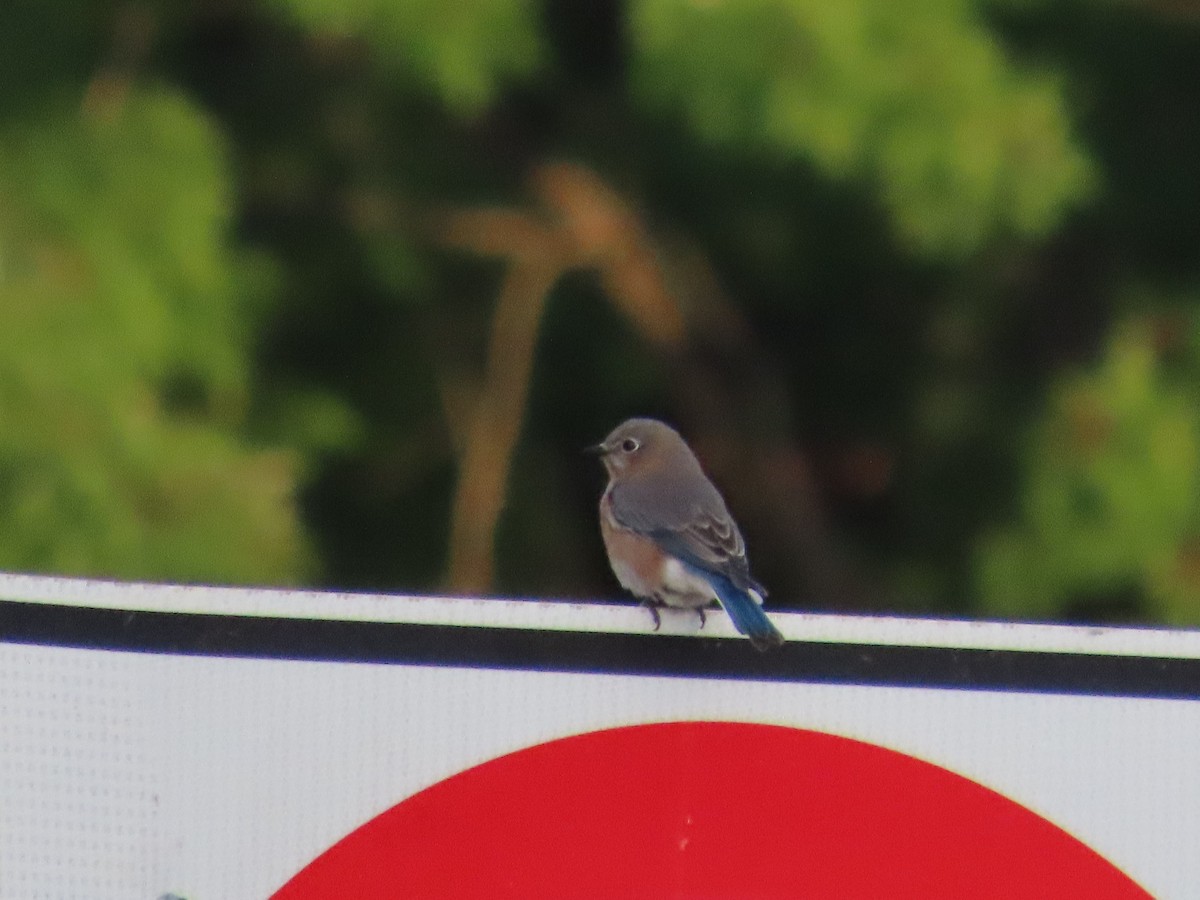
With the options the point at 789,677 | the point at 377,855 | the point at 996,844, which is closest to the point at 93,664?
the point at 377,855

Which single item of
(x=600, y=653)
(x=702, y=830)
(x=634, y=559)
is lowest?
(x=702, y=830)

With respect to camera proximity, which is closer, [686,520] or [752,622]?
[752,622]

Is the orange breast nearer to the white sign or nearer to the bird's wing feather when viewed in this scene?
the bird's wing feather

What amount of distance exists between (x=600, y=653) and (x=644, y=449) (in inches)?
73.8

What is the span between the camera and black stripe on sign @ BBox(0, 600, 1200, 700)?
5.32ft

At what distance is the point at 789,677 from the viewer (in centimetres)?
163

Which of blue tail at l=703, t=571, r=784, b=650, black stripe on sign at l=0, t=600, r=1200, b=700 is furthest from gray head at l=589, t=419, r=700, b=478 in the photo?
black stripe on sign at l=0, t=600, r=1200, b=700

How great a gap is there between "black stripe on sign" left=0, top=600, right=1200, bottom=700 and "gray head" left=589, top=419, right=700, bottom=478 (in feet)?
5.79

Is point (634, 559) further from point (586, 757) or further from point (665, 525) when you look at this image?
point (586, 757)

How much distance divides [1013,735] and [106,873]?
0.97 m

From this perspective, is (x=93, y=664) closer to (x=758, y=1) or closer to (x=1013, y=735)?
(x=1013, y=735)

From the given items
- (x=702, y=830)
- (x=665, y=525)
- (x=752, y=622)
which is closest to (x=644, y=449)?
(x=665, y=525)

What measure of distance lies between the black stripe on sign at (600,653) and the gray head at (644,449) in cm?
177

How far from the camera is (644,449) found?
3.49 metres
